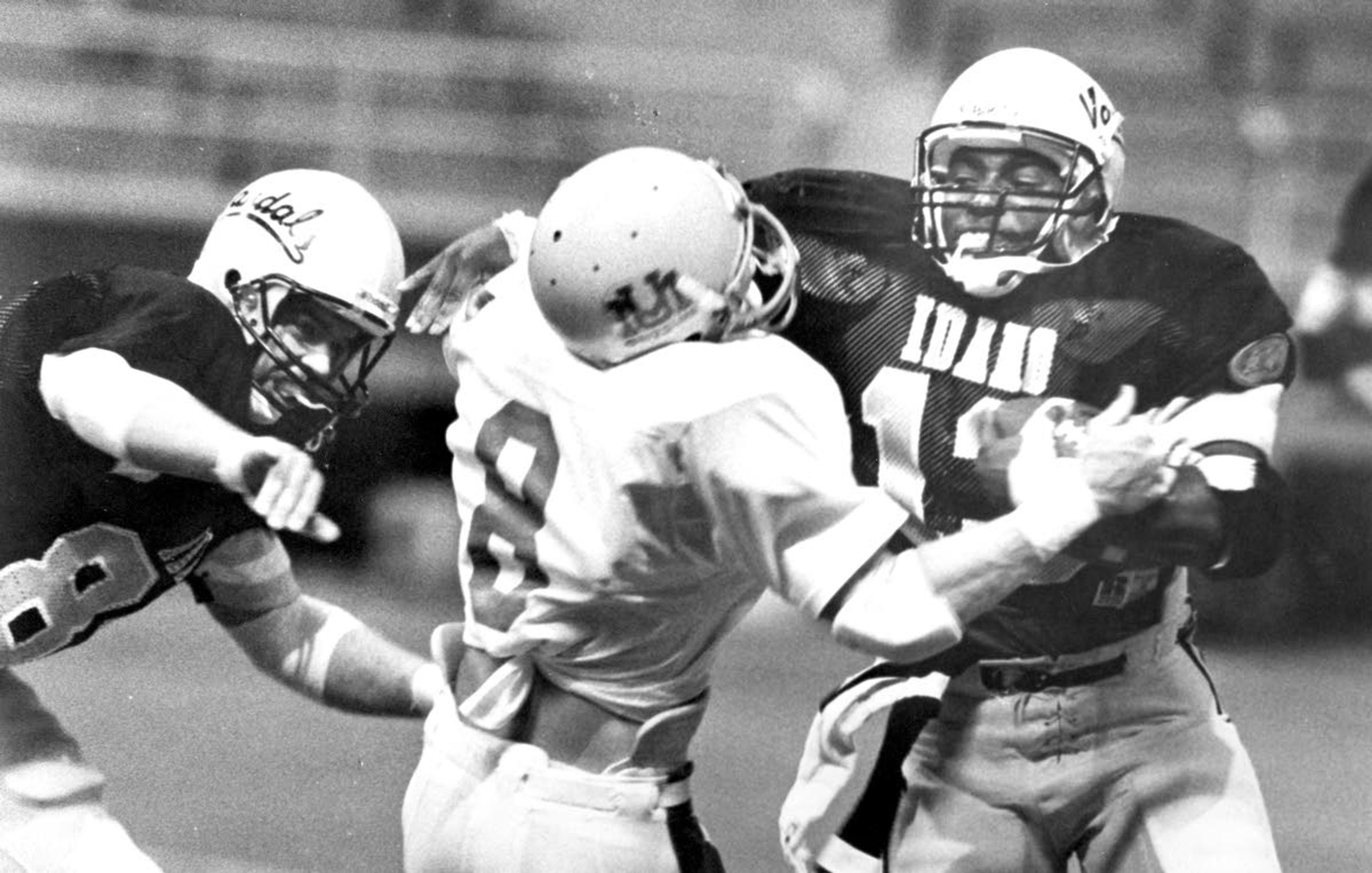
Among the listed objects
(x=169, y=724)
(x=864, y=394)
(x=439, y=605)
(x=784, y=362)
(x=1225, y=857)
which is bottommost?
(x=169, y=724)

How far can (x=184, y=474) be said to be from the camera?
6.48 ft

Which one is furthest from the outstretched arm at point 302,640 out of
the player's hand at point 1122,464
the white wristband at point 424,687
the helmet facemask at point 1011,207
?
the player's hand at point 1122,464

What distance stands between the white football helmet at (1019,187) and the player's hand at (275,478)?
60 centimetres

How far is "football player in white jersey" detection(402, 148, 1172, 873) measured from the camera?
61.6 inches

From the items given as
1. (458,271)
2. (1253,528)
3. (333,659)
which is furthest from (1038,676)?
(333,659)

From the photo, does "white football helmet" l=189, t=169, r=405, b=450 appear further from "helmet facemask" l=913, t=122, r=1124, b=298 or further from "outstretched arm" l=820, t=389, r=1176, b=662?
"outstretched arm" l=820, t=389, r=1176, b=662

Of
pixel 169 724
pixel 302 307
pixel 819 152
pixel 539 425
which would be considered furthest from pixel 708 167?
pixel 169 724

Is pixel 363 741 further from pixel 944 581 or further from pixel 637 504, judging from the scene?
pixel 944 581

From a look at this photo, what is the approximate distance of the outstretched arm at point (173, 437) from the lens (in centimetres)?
176

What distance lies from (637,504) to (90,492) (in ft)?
2.46

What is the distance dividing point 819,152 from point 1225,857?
804 mm

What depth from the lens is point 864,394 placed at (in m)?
1.92

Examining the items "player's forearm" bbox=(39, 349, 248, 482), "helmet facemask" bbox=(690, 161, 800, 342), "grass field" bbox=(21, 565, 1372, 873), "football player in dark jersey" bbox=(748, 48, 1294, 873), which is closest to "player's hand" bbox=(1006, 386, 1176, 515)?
"football player in dark jersey" bbox=(748, 48, 1294, 873)

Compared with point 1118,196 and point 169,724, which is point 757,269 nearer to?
point 1118,196
